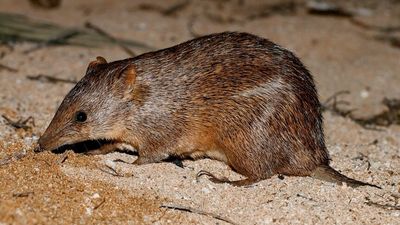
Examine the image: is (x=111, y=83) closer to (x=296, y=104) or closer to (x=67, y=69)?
(x=296, y=104)

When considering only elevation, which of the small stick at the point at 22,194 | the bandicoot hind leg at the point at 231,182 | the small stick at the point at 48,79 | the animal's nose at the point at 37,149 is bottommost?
the small stick at the point at 48,79

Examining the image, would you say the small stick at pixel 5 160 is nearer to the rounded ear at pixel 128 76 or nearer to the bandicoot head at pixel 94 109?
the bandicoot head at pixel 94 109

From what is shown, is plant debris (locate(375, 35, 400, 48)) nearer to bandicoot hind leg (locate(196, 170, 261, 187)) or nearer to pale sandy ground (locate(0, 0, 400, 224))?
pale sandy ground (locate(0, 0, 400, 224))

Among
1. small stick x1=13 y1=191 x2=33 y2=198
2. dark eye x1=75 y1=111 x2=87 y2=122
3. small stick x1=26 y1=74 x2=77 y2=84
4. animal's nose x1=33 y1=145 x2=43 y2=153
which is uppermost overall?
dark eye x1=75 y1=111 x2=87 y2=122

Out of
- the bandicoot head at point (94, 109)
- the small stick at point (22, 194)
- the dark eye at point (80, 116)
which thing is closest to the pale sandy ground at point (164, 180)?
the small stick at point (22, 194)

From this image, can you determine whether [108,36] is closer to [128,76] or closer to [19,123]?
[19,123]

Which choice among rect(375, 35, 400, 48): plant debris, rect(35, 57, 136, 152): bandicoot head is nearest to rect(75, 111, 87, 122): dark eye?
rect(35, 57, 136, 152): bandicoot head

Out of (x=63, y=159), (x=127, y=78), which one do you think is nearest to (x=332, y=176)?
(x=127, y=78)

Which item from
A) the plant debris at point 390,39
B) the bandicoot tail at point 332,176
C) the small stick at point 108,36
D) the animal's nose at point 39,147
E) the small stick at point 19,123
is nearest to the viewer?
the bandicoot tail at point 332,176
